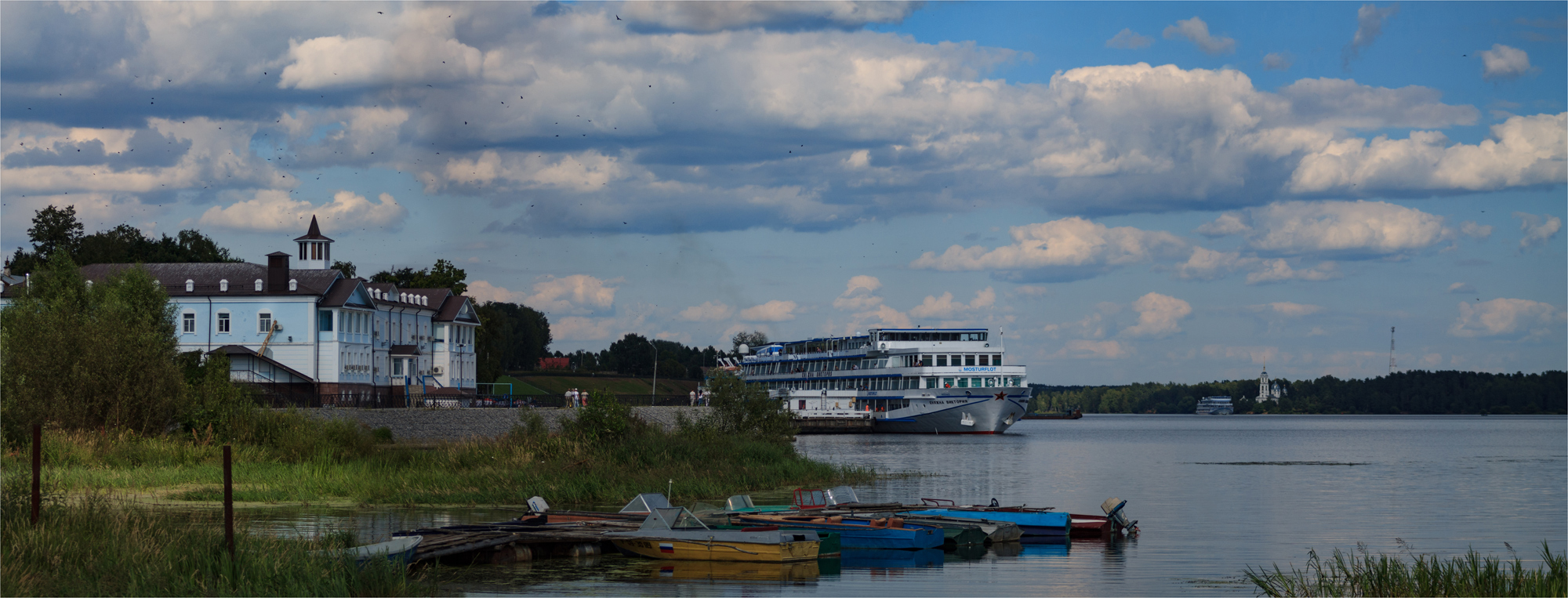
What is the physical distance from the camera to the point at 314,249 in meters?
84.9

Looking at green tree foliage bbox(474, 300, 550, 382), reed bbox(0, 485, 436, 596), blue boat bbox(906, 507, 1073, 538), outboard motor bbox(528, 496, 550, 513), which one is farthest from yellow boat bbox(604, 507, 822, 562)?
green tree foliage bbox(474, 300, 550, 382)

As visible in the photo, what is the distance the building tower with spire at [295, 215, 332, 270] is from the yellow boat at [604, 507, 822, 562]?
223 feet

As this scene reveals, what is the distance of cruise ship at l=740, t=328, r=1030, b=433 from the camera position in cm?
10181

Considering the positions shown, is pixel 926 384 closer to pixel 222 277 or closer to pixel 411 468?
pixel 222 277

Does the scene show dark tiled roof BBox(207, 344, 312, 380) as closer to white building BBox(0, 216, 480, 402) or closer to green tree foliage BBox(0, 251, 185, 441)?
white building BBox(0, 216, 480, 402)

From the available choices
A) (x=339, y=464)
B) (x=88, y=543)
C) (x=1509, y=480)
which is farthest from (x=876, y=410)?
(x=88, y=543)

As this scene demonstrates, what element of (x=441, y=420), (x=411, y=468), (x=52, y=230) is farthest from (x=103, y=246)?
(x=411, y=468)

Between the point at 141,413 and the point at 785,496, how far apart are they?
18.8 m

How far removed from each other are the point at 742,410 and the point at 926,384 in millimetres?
55748

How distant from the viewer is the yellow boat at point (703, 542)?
21.5 m

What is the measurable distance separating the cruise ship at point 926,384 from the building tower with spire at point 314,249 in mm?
32722

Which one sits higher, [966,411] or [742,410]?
[742,410]

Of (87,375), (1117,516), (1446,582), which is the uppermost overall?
(87,375)

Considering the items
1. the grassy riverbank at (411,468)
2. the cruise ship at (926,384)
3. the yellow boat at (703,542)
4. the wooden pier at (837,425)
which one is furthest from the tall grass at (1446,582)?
the wooden pier at (837,425)
